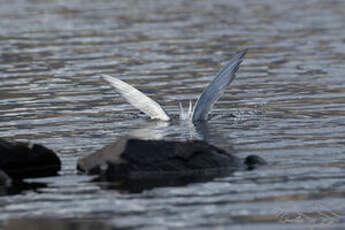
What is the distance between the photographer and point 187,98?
15.8 metres

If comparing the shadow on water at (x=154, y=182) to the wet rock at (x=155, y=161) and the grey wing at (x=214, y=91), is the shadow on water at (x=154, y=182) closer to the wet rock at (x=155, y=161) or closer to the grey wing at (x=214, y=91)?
the wet rock at (x=155, y=161)

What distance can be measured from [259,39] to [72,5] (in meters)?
11.4

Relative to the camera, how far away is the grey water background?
8602 millimetres

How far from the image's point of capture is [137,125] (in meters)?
13.4

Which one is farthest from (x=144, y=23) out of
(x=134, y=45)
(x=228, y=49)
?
(x=228, y=49)

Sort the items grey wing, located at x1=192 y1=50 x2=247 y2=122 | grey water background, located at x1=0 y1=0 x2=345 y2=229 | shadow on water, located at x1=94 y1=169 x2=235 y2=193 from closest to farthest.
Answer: grey water background, located at x1=0 y1=0 x2=345 y2=229 → shadow on water, located at x1=94 y1=169 x2=235 y2=193 → grey wing, located at x1=192 y1=50 x2=247 y2=122

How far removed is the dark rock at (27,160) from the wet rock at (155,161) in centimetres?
39

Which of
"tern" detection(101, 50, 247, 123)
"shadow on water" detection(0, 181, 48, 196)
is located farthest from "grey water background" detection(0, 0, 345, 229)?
"tern" detection(101, 50, 247, 123)

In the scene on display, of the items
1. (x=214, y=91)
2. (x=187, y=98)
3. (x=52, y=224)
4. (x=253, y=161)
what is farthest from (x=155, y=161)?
(x=187, y=98)

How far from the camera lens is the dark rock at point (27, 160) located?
1034 centimetres

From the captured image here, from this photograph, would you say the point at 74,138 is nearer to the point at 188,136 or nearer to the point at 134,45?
the point at 188,136

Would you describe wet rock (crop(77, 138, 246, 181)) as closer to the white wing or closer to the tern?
the tern

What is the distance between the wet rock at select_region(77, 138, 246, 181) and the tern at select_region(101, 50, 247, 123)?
10.4 ft

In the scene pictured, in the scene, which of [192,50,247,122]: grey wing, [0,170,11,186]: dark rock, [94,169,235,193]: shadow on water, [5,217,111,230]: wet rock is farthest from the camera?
[192,50,247,122]: grey wing
